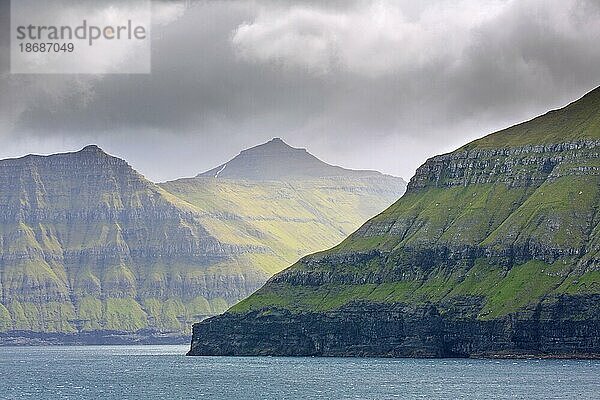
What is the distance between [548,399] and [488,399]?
8.91 m

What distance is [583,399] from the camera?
633 feet

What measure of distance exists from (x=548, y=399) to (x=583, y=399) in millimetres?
5922

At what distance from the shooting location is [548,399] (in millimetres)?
197000

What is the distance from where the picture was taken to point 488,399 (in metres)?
200

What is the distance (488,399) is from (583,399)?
47.5 ft
